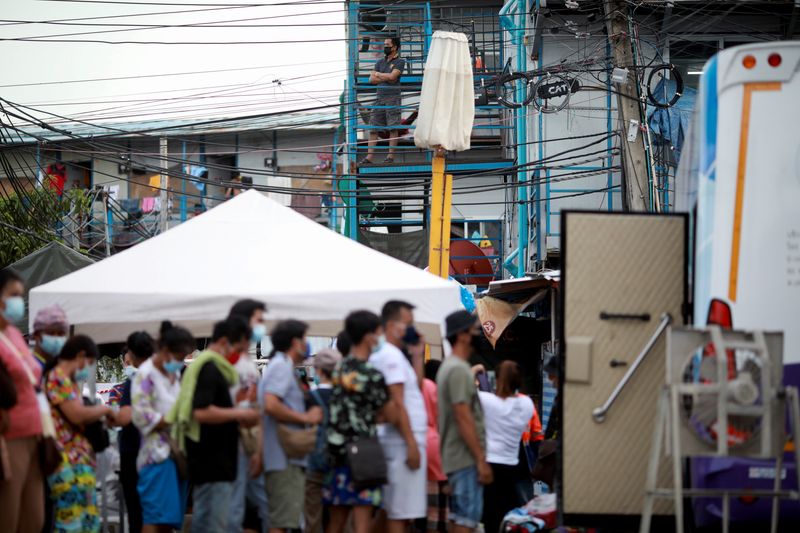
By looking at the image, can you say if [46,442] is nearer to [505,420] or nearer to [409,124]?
[505,420]

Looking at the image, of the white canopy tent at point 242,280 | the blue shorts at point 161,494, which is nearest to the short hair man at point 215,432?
the blue shorts at point 161,494

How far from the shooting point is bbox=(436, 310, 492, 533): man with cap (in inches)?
322

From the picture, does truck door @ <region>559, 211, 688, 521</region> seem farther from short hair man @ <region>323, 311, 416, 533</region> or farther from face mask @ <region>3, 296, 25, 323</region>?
face mask @ <region>3, 296, 25, 323</region>

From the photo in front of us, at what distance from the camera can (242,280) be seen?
9664 mm

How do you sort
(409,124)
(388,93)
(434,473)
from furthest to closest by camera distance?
(409,124), (388,93), (434,473)

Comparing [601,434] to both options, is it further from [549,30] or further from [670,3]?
[549,30]

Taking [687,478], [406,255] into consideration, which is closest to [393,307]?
[687,478]

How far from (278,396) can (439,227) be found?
5.87m

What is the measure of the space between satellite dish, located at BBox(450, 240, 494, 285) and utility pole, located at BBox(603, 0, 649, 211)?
6498mm

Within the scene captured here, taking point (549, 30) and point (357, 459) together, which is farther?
point (549, 30)

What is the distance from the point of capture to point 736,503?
7441 mm

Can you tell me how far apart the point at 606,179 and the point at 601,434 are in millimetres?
13776

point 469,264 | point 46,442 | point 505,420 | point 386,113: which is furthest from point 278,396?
point 386,113

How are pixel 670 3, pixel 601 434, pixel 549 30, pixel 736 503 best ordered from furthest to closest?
pixel 549 30 → pixel 670 3 → pixel 601 434 → pixel 736 503
